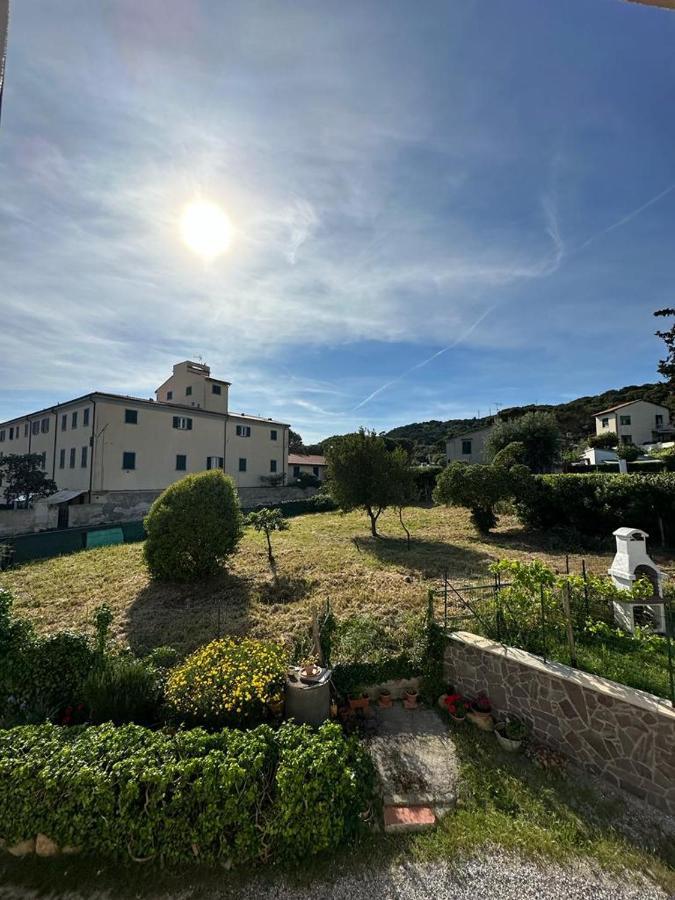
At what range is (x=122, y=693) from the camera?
533cm

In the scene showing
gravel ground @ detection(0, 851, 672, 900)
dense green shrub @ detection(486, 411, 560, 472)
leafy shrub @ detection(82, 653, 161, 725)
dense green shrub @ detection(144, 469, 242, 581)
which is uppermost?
dense green shrub @ detection(486, 411, 560, 472)

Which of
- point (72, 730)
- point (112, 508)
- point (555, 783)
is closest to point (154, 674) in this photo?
point (72, 730)

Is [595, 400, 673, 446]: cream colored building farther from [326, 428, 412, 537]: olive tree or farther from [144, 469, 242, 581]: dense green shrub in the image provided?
[144, 469, 242, 581]: dense green shrub

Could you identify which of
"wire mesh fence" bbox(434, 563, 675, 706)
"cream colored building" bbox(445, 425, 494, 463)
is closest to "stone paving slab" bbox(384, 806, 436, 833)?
"wire mesh fence" bbox(434, 563, 675, 706)

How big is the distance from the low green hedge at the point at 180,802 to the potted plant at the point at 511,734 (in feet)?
8.29

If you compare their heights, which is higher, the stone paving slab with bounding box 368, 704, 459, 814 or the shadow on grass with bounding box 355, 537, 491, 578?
the shadow on grass with bounding box 355, 537, 491, 578

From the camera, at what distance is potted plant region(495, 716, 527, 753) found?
5.21 m

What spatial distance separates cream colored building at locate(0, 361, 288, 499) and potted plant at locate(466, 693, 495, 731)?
25537 mm

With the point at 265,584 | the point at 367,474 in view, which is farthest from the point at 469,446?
the point at 265,584

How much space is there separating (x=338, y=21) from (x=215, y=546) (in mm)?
11519

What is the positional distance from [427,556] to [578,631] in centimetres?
736

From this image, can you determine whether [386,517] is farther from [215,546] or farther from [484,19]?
[484,19]

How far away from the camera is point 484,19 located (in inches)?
145

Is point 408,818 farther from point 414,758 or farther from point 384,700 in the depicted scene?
point 384,700
